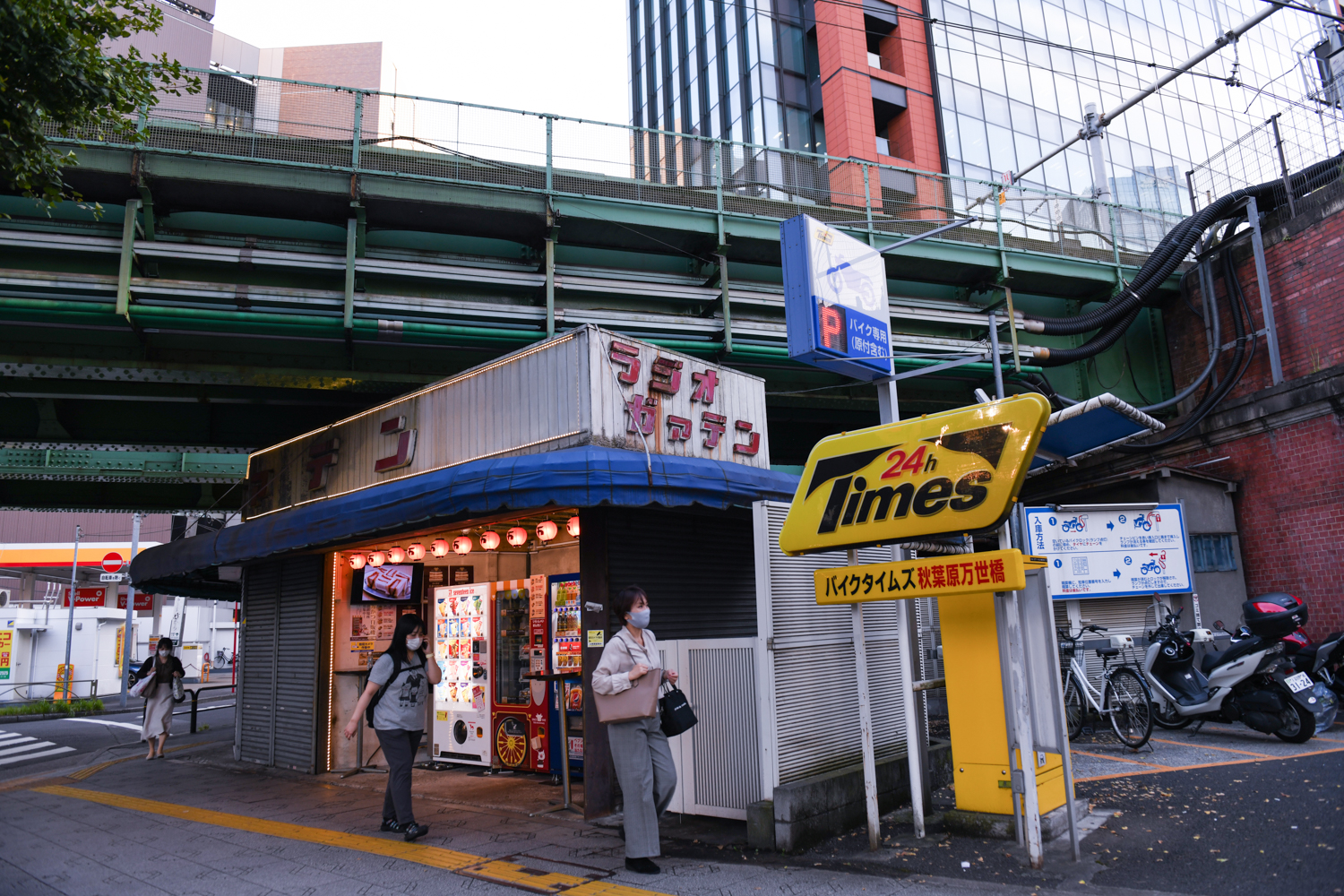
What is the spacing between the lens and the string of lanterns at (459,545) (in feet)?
32.1

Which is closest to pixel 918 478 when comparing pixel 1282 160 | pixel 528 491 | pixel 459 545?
pixel 528 491

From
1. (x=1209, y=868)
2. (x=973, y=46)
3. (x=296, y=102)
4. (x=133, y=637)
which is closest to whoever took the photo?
(x=1209, y=868)

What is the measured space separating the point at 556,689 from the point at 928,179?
13.4 meters

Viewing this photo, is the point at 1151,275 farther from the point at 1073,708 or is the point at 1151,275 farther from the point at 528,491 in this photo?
the point at 528,491

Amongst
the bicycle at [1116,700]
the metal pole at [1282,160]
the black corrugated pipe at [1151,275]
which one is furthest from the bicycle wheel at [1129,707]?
the metal pole at [1282,160]

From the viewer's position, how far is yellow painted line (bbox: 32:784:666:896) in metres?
5.35

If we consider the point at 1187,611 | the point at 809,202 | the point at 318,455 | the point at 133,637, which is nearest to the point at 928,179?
the point at 809,202

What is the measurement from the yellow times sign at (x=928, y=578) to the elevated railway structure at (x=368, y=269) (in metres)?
7.87

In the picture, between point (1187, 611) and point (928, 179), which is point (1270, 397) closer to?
point (1187, 611)

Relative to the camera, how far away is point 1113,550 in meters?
12.3

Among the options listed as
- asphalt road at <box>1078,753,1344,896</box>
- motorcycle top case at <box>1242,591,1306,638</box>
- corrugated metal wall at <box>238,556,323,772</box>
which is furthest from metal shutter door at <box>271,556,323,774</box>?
motorcycle top case at <box>1242,591,1306,638</box>

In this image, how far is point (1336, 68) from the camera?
1662 centimetres

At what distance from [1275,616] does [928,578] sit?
6.18 m

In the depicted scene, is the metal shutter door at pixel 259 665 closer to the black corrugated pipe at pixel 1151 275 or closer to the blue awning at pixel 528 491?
the blue awning at pixel 528 491
